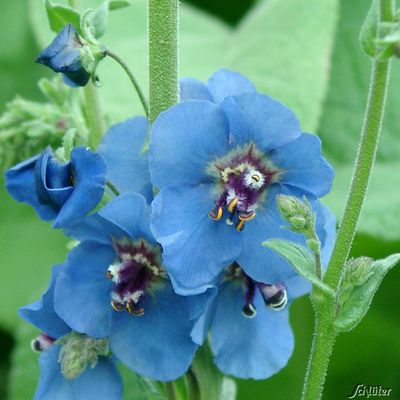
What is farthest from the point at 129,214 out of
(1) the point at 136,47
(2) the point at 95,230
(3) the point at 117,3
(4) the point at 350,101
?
(4) the point at 350,101

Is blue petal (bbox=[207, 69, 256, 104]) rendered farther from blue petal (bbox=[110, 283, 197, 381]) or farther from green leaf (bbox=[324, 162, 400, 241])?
green leaf (bbox=[324, 162, 400, 241])

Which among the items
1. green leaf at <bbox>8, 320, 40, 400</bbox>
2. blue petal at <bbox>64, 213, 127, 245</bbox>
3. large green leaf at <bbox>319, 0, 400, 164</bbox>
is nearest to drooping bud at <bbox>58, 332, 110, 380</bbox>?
blue petal at <bbox>64, 213, 127, 245</bbox>

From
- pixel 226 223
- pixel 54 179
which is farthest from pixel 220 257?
pixel 54 179

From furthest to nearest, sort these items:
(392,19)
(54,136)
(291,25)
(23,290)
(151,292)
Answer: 1. (23,290)
2. (291,25)
3. (54,136)
4. (151,292)
5. (392,19)

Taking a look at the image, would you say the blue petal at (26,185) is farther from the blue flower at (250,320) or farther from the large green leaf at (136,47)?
the large green leaf at (136,47)

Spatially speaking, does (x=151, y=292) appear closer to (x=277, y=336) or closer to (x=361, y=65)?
(x=277, y=336)

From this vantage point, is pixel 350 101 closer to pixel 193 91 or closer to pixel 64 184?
pixel 193 91

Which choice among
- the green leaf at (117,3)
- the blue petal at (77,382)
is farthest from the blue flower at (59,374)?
the green leaf at (117,3)
